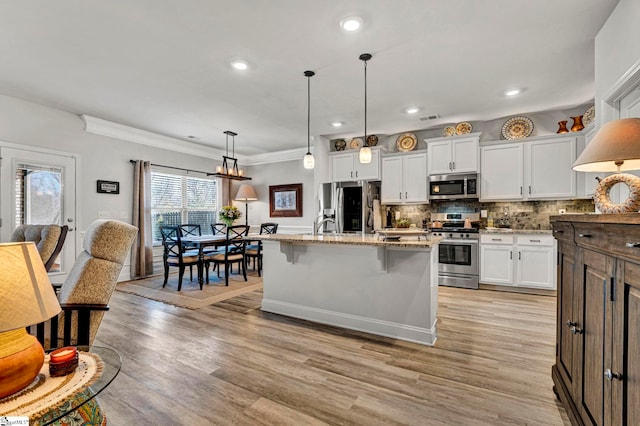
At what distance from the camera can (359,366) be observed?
2.28 meters

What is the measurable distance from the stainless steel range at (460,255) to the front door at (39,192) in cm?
573

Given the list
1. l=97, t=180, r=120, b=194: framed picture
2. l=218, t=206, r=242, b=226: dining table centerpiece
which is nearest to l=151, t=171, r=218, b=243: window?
l=97, t=180, r=120, b=194: framed picture

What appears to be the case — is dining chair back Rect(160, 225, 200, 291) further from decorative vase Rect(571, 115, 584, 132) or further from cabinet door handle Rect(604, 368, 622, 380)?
decorative vase Rect(571, 115, 584, 132)

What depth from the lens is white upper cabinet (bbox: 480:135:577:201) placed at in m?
4.27

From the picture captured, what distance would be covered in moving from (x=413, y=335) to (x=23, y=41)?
14.3 ft

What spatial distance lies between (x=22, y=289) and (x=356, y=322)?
2599mm

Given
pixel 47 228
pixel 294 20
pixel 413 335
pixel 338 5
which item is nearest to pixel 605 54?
pixel 338 5

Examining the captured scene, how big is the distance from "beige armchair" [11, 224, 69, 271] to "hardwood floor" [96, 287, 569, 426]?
856mm

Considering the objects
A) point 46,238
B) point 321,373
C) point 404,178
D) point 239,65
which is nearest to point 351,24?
point 239,65

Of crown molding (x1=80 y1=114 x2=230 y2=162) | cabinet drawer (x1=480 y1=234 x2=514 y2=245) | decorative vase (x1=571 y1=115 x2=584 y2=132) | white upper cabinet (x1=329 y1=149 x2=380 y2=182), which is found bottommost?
cabinet drawer (x1=480 y1=234 x2=514 y2=245)

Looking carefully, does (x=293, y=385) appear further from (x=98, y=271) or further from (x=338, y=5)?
(x=338, y=5)

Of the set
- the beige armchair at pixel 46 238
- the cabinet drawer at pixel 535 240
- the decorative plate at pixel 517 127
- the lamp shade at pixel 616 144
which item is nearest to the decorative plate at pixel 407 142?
the decorative plate at pixel 517 127

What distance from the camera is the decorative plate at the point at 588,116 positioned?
159 inches

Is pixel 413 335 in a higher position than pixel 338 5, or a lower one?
lower
